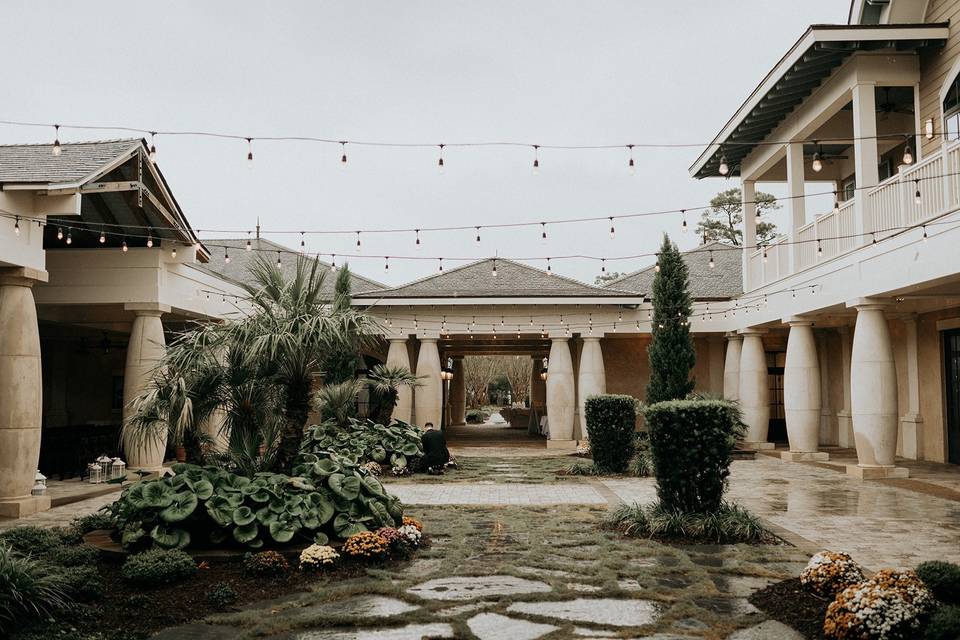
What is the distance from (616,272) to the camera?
5750cm

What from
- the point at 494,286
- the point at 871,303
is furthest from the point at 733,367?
the point at 871,303

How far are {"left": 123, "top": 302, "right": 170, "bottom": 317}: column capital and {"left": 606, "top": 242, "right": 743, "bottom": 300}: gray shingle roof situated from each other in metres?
14.6

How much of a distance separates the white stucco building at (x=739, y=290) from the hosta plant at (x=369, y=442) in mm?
3019

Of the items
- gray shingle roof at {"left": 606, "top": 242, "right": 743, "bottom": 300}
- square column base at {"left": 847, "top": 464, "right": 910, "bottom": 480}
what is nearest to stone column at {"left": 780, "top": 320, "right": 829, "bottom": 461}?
square column base at {"left": 847, "top": 464, "right": 910, "bottom": 480}

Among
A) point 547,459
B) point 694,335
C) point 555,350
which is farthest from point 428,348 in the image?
point 694,335

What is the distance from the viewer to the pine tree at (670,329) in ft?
63.4

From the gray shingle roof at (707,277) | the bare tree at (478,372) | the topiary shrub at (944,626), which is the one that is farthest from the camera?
the bare tree at (478,372)

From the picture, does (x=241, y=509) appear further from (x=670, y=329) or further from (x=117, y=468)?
(x=670, y=329)

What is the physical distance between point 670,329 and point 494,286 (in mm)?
6156

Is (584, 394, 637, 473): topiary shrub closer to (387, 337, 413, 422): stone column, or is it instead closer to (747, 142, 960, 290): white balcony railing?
(747, 142, 960, 290): white balcony railing

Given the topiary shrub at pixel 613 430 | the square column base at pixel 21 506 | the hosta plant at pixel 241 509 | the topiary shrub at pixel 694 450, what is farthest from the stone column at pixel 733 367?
the square column base at pixel 21 506

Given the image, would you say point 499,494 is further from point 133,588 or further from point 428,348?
point 428,348

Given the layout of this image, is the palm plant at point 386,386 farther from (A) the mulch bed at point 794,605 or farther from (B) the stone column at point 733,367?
(A) the mulch bed at point 794,605

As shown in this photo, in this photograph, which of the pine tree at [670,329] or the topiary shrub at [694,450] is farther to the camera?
the pine tree at [670,329]
